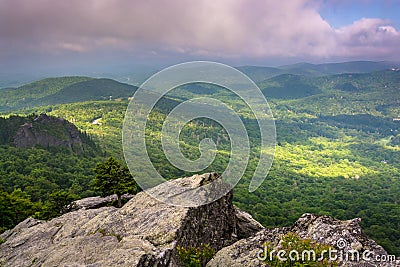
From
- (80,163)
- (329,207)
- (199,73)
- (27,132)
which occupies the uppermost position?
(199,73)

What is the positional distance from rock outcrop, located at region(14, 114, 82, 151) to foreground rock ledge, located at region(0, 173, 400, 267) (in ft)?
350

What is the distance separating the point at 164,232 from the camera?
17203 mm

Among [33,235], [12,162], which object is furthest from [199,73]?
[12,162]

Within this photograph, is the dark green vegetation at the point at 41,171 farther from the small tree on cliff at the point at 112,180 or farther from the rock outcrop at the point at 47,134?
the small tree on cliff at the point at 112,180

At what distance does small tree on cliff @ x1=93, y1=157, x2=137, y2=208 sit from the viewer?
3231 centimetres

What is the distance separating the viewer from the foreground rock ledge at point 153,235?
1472 centimetres

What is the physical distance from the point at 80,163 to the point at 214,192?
102 meters

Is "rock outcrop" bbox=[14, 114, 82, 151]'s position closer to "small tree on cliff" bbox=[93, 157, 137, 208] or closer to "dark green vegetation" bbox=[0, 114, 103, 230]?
"dark green vegetation" bbox=[0, 114, 103, 230]

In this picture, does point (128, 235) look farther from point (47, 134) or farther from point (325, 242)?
point (47, 134)

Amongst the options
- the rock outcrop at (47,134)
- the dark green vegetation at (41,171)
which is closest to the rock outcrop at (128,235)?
the dark green vegetation at (41,171)

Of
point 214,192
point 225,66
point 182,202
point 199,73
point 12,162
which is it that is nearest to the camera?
point 225,66

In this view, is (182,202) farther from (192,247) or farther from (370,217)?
(370,217)

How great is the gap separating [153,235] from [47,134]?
121114mm

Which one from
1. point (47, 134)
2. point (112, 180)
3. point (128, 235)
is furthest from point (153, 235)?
point (47, 134)
